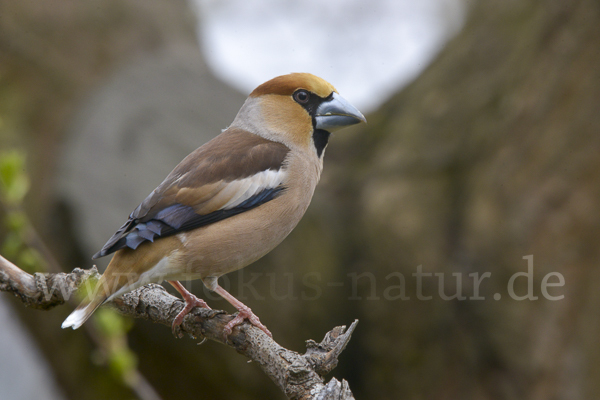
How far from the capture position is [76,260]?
493 centimetres

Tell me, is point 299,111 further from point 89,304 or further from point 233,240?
point 89,304

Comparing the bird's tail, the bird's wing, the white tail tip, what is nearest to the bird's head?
the bird's wing

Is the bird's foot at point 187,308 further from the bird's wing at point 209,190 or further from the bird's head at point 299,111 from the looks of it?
the bird's head at point 299,111

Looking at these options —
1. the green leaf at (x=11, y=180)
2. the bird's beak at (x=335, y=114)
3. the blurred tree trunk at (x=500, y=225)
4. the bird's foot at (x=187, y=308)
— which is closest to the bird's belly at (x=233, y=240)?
the bird's foot at (x=187, y=308)

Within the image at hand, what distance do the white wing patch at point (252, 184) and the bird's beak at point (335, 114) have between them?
0.40 meters

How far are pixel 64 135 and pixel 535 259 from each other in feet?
15.9

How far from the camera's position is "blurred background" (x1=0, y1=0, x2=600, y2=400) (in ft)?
15.5

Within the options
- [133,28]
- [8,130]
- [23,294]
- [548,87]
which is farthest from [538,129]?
[8,130]

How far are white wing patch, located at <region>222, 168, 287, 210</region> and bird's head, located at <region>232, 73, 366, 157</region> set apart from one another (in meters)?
0.32

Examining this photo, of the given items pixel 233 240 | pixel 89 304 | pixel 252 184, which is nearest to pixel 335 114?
pixel 252 184

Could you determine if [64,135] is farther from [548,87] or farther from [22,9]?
[548,87]

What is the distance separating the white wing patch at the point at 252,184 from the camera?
8.51 feet

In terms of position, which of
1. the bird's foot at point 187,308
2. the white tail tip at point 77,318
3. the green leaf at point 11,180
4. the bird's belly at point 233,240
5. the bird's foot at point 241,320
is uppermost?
the green leaf at point 11,180

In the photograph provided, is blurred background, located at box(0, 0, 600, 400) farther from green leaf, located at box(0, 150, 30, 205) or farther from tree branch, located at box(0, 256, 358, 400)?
green leaf, located at box(0, 150, 30, 205)
